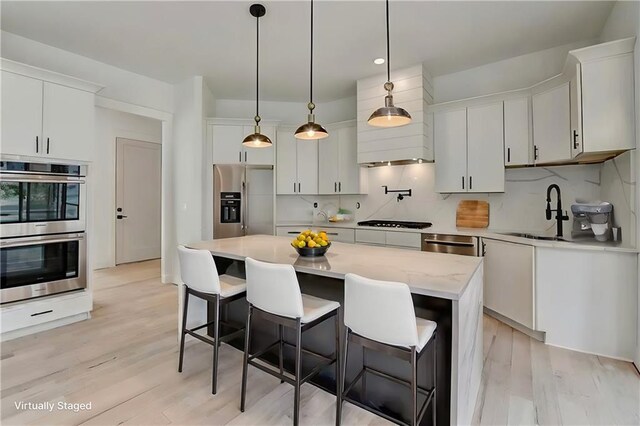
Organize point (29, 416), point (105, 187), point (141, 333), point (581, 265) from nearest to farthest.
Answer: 1. point (29, 416)
2. point (581, 265)
3. point (141, 333)
4. point (105, 187)

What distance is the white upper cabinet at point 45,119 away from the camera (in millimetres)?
2725

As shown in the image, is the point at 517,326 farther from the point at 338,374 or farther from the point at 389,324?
the point at 389,324

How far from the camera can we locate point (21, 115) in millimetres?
2787

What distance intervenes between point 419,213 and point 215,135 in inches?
124

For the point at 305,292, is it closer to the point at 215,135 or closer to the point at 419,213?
the point at 419,213

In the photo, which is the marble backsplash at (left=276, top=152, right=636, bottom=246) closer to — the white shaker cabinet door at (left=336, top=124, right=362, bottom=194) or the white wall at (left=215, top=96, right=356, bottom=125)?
the white shaker cabinet door at (left=336, top=124, right=362, bottom=194)

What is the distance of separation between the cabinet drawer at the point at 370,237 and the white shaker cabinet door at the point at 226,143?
208cm

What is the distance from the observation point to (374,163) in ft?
14.0

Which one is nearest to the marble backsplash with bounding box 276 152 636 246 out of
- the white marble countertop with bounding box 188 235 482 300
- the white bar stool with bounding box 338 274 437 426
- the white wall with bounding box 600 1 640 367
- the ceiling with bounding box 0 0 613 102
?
the white wall with bounding box 600 1 640 367

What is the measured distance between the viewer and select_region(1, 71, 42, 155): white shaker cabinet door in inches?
106

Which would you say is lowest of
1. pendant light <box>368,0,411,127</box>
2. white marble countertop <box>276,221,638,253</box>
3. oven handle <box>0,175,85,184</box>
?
white marble countertop <box>276,221,638,253</box>

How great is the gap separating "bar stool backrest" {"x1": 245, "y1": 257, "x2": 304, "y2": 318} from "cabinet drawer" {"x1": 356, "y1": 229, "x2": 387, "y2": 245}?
2.40 metres

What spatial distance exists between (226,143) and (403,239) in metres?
2.87

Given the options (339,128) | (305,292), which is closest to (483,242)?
(305,292)
